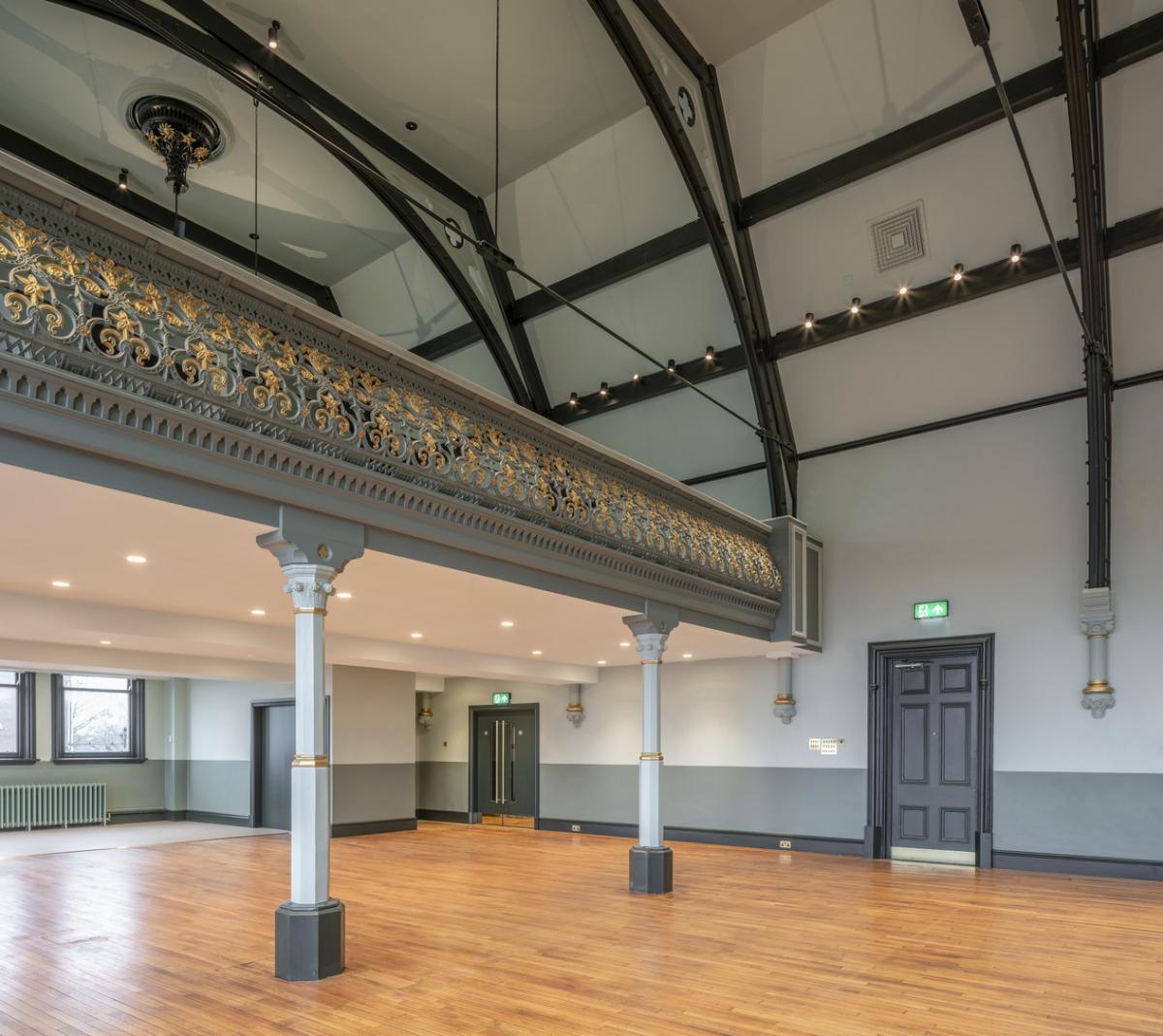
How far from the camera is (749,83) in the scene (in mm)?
9062

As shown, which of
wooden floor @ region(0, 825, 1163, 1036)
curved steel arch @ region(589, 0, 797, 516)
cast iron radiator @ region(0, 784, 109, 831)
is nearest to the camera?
wooden floor @ region(0, 825, 1163, 1036)

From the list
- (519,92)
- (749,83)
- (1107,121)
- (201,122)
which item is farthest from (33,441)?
(1107,121)

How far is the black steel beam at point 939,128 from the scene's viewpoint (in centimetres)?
759

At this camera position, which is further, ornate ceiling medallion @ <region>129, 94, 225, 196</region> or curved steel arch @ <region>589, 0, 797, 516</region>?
ornate ceiling medallion @ <region>129, 94, 225, 196</region>

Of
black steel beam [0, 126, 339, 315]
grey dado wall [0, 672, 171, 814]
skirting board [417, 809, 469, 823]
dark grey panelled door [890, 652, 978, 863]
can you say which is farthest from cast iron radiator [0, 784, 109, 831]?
dark grey panelled door [890, 652, 978, 863]

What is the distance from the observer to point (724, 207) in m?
9.62

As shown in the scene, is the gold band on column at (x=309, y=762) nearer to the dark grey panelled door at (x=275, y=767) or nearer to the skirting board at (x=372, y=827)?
the skirting board at (x=372, y=827)

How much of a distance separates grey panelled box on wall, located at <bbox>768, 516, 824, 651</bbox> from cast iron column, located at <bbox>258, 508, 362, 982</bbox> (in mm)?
6112

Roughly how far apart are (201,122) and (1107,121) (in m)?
8.25

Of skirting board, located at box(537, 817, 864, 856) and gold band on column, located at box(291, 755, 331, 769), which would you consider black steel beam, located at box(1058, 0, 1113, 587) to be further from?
gold band on column, located at box(291, 755, 331, 769)

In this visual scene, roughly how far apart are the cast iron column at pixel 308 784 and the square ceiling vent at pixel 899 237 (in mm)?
6744

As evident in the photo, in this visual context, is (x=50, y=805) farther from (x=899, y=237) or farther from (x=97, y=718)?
(x=899, y=237)

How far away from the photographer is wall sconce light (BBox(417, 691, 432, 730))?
1559 centimetres

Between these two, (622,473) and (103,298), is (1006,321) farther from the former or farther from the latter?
(103,298)
